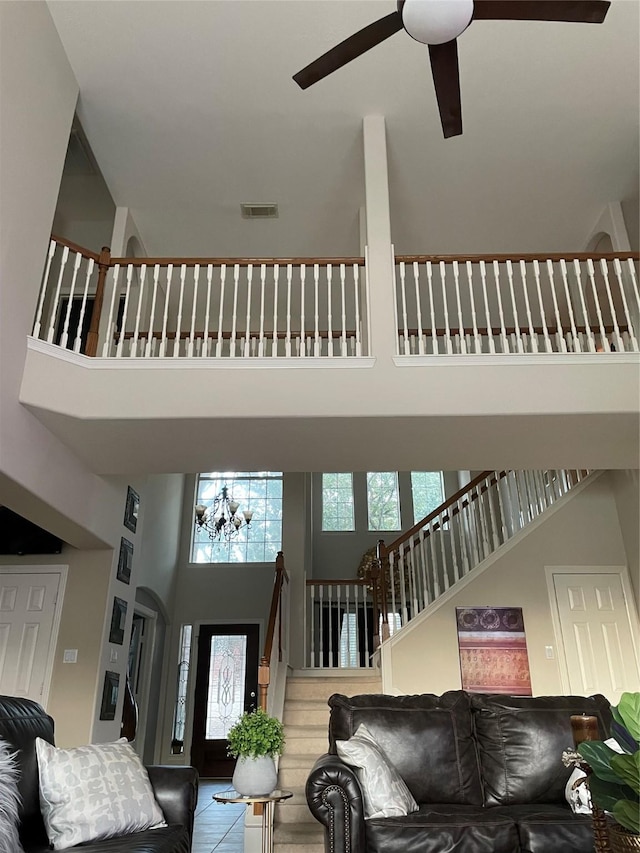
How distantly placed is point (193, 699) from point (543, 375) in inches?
280

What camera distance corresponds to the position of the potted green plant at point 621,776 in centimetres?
148

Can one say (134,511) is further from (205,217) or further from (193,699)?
(193,699)

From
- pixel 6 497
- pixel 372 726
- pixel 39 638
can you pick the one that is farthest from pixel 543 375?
pixel 39 638

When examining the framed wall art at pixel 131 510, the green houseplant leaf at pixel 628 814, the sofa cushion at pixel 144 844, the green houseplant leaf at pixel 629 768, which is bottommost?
the sofa cushion at pixel 144 844

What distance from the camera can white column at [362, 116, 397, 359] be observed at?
425cm

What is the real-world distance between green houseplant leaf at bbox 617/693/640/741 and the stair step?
3.14 m

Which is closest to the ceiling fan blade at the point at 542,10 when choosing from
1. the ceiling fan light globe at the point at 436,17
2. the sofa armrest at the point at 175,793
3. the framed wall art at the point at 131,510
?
the ceiling fan light globe at the point at 436,17

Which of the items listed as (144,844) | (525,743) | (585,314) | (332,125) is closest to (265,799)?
(144,844)

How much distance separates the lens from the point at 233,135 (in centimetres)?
516

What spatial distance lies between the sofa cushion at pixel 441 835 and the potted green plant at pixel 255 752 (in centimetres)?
53

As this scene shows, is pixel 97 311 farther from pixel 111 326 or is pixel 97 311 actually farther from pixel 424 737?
pixel 424 737

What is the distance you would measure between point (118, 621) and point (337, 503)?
533cm

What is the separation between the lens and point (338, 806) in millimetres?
2748

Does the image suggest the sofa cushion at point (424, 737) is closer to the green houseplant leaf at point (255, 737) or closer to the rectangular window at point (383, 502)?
the green houseplant leaf at point (255, 737)
